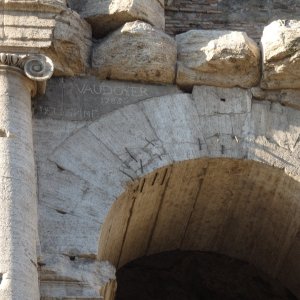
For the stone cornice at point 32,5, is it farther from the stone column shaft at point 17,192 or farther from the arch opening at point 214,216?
the arch opening at point 214,216

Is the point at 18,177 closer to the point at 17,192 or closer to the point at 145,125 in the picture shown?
the point at 17,192

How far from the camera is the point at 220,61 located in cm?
1074

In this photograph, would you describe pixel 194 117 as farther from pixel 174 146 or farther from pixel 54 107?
pixel 54 107

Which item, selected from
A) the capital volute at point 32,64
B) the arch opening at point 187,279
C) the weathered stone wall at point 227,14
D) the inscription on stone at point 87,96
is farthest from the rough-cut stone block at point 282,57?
the arch opening at point 187,279

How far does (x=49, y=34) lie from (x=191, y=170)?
140 centimetres

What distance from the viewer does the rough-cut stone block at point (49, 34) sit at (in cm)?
1042

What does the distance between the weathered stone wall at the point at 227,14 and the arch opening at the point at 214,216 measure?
1450 millimetres

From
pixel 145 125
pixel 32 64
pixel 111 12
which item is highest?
pixel 111 12

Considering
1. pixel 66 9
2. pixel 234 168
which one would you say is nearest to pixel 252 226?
pixel 234 168

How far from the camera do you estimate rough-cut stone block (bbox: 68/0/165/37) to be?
426 inches

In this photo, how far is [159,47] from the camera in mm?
10680

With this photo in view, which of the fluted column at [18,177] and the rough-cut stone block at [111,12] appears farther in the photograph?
the rough-cut stone block at [111,12]

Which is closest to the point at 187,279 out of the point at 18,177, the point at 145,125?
the point at 145,125

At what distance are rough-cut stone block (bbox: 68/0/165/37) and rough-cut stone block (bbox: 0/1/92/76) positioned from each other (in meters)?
0.19
